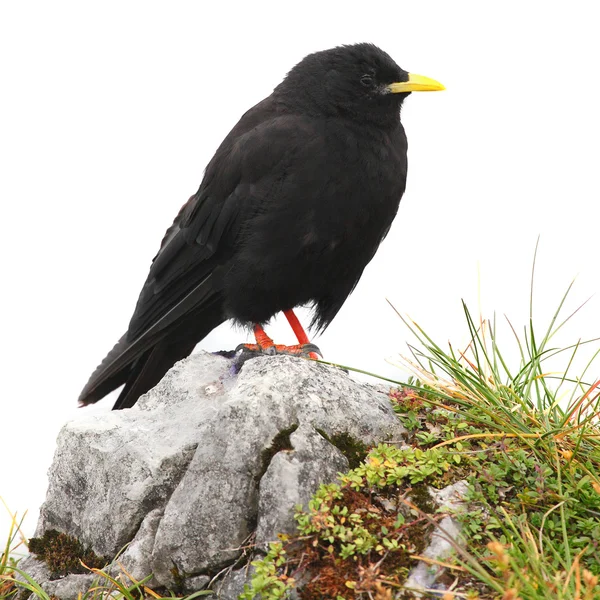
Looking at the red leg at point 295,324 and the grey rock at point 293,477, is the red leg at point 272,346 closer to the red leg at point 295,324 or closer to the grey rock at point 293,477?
the red leg at point 295,324

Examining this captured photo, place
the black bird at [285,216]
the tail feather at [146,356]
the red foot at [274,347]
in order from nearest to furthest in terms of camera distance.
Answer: the black bird at [285,216], the red foot at [274,347], the tail feather at [146,356]

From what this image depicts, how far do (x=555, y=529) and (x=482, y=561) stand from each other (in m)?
0.44

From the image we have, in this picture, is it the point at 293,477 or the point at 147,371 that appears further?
the point at 147,371

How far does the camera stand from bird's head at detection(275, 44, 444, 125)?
555 cm

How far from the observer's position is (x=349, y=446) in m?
3.92

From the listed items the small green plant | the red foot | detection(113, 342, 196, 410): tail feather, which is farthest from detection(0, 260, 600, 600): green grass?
detection(113, 342, 196, 410): tail feather

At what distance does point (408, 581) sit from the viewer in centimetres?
323

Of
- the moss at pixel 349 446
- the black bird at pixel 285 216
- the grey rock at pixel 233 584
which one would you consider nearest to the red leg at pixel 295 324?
the black bird at pixel 285 216

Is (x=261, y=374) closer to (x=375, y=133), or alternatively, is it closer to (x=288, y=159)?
(x=288, y=159)

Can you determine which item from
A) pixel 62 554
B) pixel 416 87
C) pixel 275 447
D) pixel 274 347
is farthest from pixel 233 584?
pixel 416 87

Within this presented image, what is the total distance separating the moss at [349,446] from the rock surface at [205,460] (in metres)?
0.02

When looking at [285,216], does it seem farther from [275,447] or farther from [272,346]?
[275,447]

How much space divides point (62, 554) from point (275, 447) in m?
1.63

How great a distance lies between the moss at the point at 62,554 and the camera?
4.31 meters
